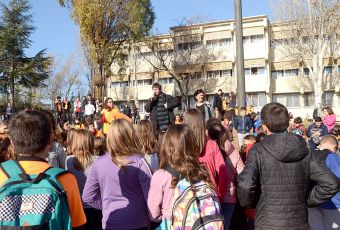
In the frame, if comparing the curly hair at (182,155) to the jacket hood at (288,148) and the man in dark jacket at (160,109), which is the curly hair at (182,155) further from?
the man in dark jacket at (160,109)

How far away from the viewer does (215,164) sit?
3.93m

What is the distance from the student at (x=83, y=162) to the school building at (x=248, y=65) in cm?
3664

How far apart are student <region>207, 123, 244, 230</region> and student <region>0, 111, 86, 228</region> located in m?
2.24

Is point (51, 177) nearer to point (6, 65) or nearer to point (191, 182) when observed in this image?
point (191, 182)

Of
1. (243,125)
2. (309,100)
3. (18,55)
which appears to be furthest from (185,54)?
(243,125)

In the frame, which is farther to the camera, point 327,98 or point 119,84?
point 119,84

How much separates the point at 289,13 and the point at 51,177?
1454 inches

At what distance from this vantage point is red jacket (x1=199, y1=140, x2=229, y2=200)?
387 centimetres

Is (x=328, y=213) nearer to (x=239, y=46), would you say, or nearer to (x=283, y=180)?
(x=283, y=180)

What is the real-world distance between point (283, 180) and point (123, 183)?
142 cm

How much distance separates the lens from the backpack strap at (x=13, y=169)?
2115 mm

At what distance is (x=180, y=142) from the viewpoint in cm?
314

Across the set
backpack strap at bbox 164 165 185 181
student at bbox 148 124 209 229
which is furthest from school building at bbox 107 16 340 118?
backpack strap at bbox 164 165 185 181

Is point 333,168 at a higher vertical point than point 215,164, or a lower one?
lower
